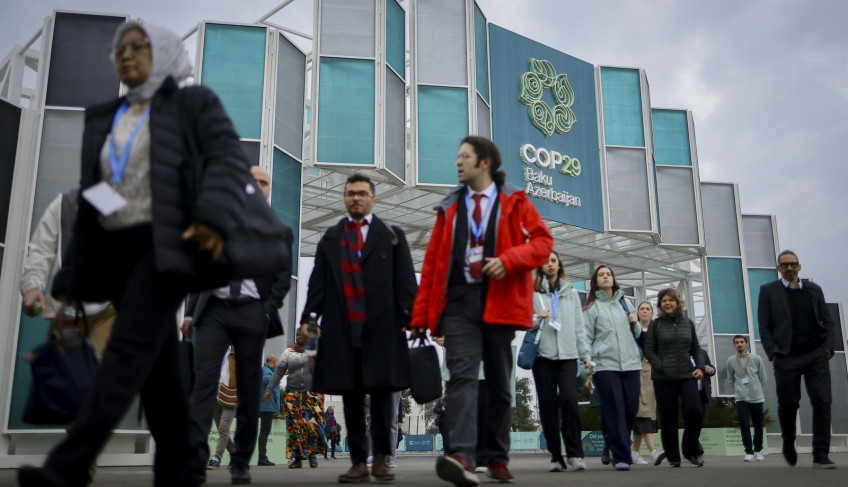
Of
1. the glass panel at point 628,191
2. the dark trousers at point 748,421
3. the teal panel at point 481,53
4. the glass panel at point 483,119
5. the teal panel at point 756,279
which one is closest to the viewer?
the dark trousers at point 748,421

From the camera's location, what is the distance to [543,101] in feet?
81.3

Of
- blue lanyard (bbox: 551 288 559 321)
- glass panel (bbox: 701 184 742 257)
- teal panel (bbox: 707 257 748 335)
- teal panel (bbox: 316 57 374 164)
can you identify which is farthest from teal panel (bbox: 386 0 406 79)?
teal panel (bbox: 707 257 748 335)

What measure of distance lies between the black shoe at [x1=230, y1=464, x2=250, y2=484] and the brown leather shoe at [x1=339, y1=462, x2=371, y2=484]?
660mm

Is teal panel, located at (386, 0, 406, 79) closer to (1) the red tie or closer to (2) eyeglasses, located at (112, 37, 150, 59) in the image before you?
(1) the red tie

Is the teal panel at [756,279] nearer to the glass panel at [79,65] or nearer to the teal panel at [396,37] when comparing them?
the teal panel at [396,37]

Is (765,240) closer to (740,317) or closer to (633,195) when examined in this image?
(740,317)

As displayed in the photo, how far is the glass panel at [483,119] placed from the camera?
869 inches

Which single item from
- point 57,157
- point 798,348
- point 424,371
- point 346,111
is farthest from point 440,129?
point 424,371

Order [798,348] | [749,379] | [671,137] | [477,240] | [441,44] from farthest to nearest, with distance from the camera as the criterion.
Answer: [671,137] → [441,44] → [749,379] → [798,348] → [477,240]

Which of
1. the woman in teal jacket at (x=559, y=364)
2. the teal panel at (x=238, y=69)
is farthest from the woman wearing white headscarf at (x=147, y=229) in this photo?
the teal panel at (x=238, y=69)

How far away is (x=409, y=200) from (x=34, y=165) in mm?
13623

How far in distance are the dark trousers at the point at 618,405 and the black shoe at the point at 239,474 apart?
11.8ft

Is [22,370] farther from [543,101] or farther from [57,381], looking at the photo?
[543,101]

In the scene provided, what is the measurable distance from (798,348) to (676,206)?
19214 mm
